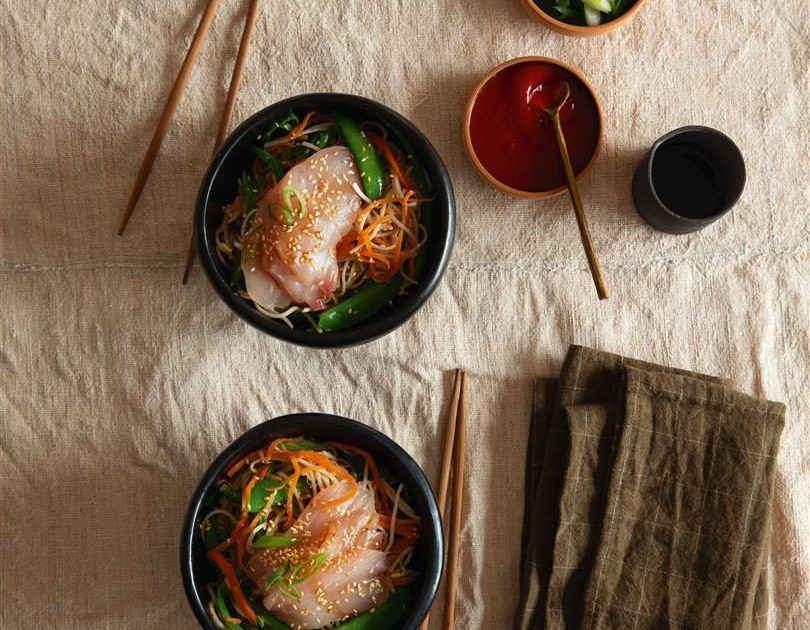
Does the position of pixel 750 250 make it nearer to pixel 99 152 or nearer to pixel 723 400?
pixel 723 400

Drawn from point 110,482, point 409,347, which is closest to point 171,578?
point 110,482

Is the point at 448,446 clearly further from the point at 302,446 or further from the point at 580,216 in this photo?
the point at 580,216

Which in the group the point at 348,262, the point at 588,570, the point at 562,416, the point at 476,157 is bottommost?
the point at 588,570

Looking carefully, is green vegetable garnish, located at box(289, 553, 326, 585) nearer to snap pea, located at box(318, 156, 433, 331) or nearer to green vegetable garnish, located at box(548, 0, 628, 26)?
snap pea, located at box(318, 156, 433, 331)

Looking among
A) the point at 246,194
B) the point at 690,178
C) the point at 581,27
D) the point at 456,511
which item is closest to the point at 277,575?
the point at 456,511

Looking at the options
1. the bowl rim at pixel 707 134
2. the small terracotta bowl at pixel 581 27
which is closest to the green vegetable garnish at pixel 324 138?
the small terracotta bowl at pixel 581 27

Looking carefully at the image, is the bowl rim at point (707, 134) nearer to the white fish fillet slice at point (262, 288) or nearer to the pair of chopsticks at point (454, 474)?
the pair of chopsticks at point (454, 474)
